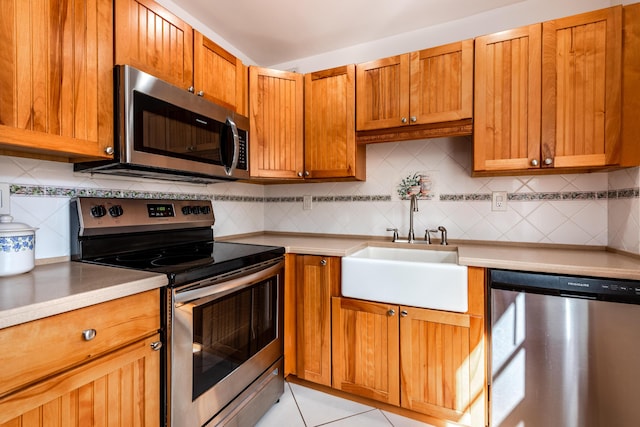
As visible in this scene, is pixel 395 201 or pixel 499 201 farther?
pixel 395 201

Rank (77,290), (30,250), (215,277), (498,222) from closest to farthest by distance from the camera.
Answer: (77,290), (30,250), (215,277), (498,222)

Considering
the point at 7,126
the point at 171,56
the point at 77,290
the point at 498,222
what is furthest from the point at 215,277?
the point at 498,222

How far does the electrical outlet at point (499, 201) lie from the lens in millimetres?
1869

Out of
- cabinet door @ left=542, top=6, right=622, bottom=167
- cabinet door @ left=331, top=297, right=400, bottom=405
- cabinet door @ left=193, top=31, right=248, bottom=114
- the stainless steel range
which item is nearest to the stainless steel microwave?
cabinet door @ left=193, top=31, right=248, bottom=114

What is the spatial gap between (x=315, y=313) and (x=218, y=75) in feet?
5.05

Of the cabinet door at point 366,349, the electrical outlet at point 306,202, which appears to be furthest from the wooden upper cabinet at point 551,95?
the electrical outlet at point 306,202

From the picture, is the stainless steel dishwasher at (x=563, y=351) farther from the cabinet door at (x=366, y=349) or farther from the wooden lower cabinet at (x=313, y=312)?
the wooden lower cabinet at (x=313, y=312)

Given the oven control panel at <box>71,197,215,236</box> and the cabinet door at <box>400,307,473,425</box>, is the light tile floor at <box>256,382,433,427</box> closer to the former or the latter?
the cabinet door at <box>400,307,473,425</box>

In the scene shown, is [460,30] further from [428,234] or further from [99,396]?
[99,396]

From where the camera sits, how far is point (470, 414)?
144cm

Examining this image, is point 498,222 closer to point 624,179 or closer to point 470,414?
point 624,179

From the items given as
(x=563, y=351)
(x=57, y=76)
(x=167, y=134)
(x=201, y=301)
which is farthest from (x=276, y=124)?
(x=563, y=351)

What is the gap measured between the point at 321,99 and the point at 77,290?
1.74m

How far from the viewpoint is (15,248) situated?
1.00m
